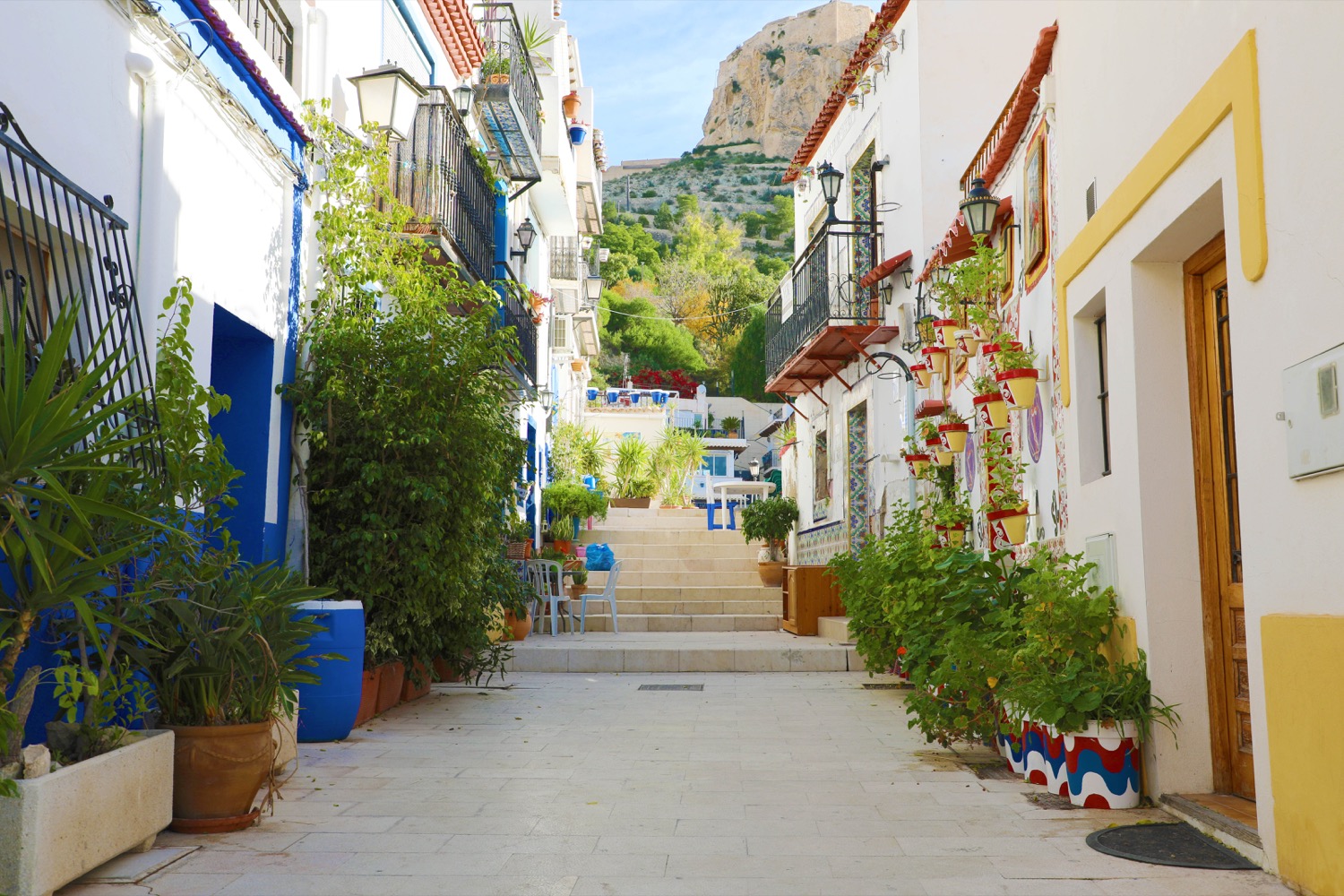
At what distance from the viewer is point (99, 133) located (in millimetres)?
5469

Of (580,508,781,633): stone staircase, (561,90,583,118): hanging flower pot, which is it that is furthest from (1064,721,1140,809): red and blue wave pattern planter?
(561,90,583,118): hanging flower pot

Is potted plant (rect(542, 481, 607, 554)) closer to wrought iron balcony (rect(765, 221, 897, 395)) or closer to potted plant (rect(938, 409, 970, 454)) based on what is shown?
wrought iron balcony (rect(765, 221, 897, 395))

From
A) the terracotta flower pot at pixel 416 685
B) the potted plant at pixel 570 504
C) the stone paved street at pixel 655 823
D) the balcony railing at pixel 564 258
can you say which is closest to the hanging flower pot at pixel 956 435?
the stone paved street at pixel 655 823

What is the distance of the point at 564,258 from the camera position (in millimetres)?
23203

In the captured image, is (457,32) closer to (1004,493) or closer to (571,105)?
Answer: (1004,493)

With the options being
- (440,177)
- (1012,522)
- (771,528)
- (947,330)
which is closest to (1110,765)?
(1012,522)

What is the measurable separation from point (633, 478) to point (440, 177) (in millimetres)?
15634

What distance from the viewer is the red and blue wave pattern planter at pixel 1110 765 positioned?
528cm

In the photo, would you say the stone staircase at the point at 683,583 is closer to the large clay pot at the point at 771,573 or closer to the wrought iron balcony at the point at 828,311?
the large clay pot at the point at 771,573

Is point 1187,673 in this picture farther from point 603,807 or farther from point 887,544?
point 887,544

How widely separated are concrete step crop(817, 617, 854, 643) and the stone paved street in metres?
4.90

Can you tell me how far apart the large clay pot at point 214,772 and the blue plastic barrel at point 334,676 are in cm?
202

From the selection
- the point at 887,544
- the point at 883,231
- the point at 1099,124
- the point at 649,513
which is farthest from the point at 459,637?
the point at 649,513

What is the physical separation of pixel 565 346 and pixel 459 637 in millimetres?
14467
